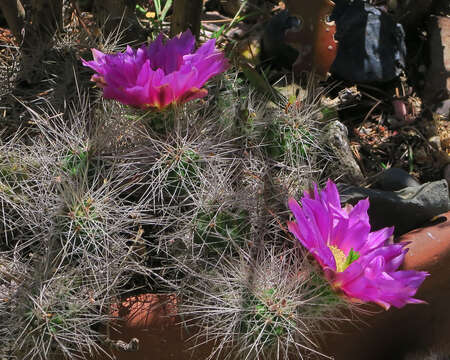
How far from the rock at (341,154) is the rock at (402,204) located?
12cm

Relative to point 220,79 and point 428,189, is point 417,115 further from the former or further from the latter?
point 220,79

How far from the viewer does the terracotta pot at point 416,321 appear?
50.8 inches

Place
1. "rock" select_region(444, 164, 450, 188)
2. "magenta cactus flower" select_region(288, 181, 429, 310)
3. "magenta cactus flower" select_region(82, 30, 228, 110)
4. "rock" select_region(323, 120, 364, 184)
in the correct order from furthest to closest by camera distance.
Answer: "rock" select_region(444, 164, 450, 188) → "rock" select_region(323, 120, 364, 184) → "magenta cactus flower" select_region(82, 30, 228, 110) → "magenta cactus flower" select_region(288, 181, 429, 310)

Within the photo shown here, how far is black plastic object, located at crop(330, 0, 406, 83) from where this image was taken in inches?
73.5

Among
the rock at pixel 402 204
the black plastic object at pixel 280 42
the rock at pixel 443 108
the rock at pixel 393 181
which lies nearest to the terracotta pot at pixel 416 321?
the rock at pixel 402 204

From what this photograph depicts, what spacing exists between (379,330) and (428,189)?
0.36 metres

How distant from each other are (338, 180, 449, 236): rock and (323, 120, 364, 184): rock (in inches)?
4.7

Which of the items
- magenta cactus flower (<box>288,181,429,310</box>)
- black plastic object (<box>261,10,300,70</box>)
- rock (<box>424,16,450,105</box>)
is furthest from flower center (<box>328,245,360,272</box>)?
rock (<box>424,16,450,105</box>)

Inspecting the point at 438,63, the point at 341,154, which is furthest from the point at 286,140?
the point at 438,63

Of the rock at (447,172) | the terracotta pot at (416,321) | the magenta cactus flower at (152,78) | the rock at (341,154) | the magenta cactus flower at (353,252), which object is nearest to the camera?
the magenta cactus flower at (353,252)

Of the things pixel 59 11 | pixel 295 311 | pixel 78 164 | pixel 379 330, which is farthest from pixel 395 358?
pixel 59 11

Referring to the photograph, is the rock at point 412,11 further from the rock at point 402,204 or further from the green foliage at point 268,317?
the green foliage at point 268,317

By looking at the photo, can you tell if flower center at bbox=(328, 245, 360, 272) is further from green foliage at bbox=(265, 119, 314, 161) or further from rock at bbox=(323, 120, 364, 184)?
rock at bbox=(323, 120, 364, 184)

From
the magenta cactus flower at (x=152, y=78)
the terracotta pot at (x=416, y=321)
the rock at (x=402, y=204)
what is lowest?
the terracotta pot at (x=416, y=321)
